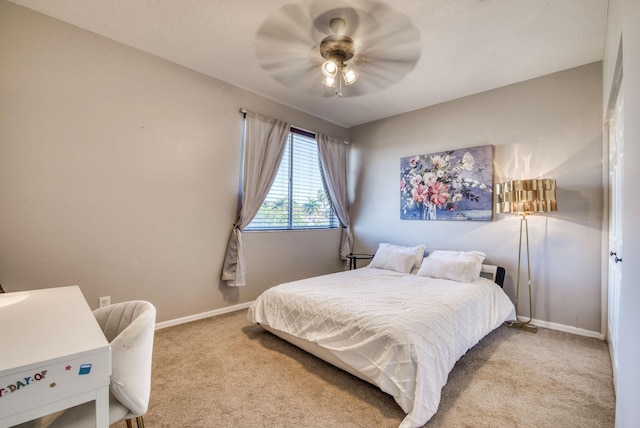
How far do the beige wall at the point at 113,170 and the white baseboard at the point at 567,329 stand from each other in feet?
10.9

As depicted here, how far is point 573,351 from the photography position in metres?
2.51

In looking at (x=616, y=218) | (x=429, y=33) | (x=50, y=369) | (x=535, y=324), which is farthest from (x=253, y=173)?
(x=535, y=324)

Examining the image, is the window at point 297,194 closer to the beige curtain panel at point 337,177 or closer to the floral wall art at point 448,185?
the beige curtain panel at point 337,177

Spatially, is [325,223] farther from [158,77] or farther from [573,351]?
[573,351]

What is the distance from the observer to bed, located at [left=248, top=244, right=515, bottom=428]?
1.69 metres

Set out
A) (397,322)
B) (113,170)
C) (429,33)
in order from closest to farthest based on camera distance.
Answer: (397,322)
(429,33)
(113,170)

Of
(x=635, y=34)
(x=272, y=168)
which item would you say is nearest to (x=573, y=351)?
(x=635, y=34)

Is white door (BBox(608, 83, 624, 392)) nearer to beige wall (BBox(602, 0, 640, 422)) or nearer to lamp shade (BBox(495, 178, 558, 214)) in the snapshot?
lamp shade (BBox(495, 178, 558, 214))

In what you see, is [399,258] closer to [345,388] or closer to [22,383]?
Result: [345,388]

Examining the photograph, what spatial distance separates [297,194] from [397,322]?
2687 mm

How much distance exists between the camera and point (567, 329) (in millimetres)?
2947

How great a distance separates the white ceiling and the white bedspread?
2240 mm

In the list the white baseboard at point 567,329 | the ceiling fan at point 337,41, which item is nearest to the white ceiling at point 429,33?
the ceiling fan at point 337,41

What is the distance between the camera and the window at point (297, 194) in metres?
Answer: 3.90
